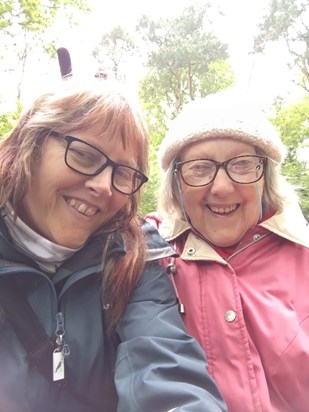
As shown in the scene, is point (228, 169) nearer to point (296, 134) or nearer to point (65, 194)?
point (65, 194)

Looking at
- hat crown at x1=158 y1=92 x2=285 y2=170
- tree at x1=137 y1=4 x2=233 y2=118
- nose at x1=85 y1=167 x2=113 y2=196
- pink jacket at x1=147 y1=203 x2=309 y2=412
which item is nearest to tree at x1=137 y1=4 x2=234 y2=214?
tree at x1=137 y1=4 x2=233 y2=118

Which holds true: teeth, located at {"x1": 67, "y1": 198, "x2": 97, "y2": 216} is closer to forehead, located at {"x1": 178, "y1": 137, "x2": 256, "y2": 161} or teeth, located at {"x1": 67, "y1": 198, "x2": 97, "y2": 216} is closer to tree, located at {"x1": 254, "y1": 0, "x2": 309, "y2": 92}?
forehead, located at {"x1": 178, "y1": 137, "x2": 256, "y2": 161}

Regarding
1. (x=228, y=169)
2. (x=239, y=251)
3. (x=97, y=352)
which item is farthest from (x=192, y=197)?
(x=97, y=352)

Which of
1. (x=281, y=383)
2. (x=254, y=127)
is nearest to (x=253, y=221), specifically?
(x=254, y=127)

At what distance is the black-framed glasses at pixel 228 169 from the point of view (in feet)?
6.53

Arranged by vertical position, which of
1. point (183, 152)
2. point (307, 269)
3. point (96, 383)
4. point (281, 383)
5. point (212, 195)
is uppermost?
point (183, 152)

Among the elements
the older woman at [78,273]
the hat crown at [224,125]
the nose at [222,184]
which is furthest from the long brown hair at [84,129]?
the nose at [222,184]

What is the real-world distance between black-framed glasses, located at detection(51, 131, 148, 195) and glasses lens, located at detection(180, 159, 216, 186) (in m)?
0.42

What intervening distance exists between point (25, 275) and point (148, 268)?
1.88ft

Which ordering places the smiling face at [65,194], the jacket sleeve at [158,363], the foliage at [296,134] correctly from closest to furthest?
1. the jacket sleeve at [158,363]
2. the smiling face at [65,194]
3. the foliage at [296,134]

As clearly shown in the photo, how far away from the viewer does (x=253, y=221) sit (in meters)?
2.08

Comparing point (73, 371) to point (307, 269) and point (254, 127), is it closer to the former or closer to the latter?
point (307, 269)

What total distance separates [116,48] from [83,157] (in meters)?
24.3

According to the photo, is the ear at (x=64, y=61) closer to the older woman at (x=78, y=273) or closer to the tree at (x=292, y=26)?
the older woman at (x=78, y=273)
